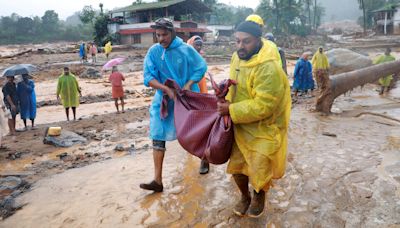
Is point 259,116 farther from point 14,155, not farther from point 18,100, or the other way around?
point 18,100

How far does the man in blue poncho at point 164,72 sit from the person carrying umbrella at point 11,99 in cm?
527

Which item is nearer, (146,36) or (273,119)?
(273,119)

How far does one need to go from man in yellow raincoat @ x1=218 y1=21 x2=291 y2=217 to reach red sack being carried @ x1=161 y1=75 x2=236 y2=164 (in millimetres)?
96

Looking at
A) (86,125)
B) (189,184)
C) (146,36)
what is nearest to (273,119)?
(189,184)

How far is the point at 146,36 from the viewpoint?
33594 mm

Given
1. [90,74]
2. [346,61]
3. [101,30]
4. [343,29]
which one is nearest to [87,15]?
[101,30]

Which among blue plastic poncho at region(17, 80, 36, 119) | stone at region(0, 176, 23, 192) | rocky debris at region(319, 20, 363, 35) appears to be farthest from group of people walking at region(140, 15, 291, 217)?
rocky debris at region(319, 20, 363, 35)

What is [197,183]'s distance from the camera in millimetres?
3826

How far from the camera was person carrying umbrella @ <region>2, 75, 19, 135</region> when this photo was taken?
7.48 m

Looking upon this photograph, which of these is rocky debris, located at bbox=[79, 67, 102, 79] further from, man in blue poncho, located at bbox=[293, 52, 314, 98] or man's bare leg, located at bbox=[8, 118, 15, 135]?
man in blue poncho, located at bbox=[293, 52, 314, 98]

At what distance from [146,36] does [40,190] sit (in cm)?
3090

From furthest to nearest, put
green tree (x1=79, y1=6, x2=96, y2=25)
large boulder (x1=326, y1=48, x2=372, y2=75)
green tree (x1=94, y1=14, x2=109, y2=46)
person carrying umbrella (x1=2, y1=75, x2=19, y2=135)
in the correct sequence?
green tree (x1=79, y1=6, x2=96, y2=25), green tree (x1=94, y1=14, x2=109, y2=46), large boulder (x1=326, y1=48, x2=372, y2=75), person carrying umbrella (x1=2, y1=75, x2=19, y2=135)

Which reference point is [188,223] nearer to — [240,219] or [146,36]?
[240,219]

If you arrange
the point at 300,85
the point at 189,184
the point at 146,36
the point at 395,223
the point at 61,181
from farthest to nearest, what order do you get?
the point at 146,36, the point at 300,85, the point at 61,181, the point at 189,184, the point at 395,223
